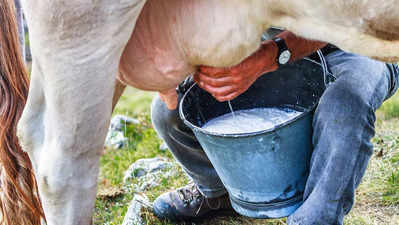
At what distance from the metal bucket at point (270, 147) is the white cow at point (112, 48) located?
269 mm

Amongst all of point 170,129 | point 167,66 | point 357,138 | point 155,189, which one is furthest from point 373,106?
point 155,189

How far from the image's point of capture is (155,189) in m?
2.54

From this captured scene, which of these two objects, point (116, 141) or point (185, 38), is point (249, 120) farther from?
point (116, 141)

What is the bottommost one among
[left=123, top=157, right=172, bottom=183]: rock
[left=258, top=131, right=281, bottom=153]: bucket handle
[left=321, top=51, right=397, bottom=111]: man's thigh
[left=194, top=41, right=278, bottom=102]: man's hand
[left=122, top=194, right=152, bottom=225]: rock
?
[left=123, top=157, right=172, bottom=183]: rock

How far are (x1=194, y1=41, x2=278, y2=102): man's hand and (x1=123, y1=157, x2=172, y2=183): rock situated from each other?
1210 millimetres

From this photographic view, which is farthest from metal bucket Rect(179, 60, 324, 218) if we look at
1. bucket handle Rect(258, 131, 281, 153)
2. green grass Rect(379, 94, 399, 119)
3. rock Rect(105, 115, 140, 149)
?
green grass Rect(379, 94, 399, 119)

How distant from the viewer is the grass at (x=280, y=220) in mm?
2164

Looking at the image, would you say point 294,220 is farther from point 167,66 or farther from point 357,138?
point 167,66

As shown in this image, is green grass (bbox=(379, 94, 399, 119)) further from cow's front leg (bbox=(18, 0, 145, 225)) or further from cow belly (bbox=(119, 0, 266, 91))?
cow's front leg (bbox=(18, 0, 145, 225))

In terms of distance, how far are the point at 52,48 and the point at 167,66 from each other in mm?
332

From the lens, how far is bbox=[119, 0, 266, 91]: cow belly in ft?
4.39

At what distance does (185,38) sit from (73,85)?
1.10 ft

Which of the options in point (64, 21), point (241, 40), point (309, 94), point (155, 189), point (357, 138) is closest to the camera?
point (64, 21)

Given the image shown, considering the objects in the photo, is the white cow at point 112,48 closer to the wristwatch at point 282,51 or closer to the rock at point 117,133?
the wristwatch at point 282,51
